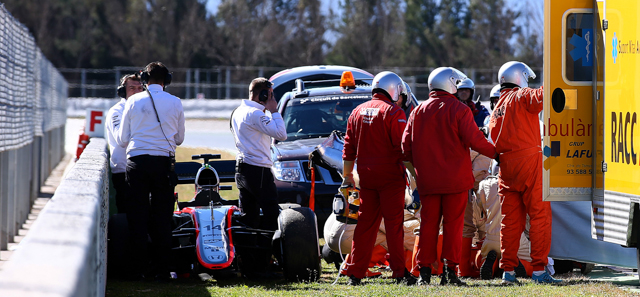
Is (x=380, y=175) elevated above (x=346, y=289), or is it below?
above

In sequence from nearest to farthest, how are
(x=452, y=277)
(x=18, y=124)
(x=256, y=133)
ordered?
(x=452, y=277) → (x=256, y=133) → (x=18, y=124)

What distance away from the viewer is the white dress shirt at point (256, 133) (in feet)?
23.6

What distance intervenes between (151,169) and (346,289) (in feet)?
6.28

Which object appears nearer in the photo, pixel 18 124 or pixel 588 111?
pixel 588 111

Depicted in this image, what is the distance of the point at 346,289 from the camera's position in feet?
21.3

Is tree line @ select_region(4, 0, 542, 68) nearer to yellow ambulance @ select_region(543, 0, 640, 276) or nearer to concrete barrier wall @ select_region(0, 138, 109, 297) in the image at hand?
yellow ambulance @ select_region(543, 0, 640, 276)

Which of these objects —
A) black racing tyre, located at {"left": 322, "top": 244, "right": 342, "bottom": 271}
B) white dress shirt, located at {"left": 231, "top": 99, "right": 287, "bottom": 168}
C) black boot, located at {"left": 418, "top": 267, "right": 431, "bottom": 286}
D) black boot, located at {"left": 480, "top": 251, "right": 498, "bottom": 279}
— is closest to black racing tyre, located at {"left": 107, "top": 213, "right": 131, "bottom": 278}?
white dress shirt, located at {"left": 231, "top": 99, "right": 287, "bottom": 168}

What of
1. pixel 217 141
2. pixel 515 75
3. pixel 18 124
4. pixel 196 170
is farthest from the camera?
pixel 217 141

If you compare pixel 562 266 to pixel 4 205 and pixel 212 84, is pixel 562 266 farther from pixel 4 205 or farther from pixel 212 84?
pixel 212 84

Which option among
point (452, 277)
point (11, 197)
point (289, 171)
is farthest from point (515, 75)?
point (11, 197)

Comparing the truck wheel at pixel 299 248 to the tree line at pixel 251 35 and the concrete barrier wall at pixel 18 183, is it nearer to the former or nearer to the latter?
the concrete barrier wall at pixel 18 183

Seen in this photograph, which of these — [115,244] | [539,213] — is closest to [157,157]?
[115,244]

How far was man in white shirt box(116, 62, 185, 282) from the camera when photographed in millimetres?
6727

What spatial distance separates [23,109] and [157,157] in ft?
21.9
